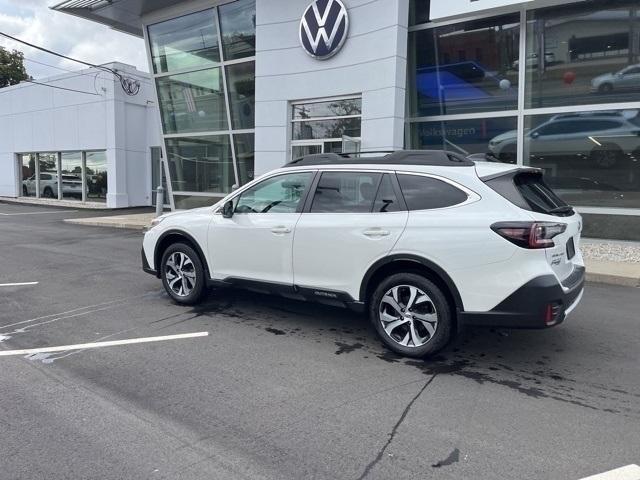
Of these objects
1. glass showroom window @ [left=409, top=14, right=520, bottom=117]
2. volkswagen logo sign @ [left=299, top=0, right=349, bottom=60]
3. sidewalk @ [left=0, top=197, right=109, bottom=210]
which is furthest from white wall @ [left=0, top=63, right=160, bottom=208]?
glass showroom window @ [left=409, top=14, right=520, bottom=117]

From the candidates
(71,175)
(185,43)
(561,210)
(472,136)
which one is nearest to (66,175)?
(71,175)

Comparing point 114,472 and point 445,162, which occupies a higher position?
point 445,162

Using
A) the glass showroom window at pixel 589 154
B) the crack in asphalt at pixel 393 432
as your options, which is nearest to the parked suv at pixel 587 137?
the glass showroom window at pixel 589 154

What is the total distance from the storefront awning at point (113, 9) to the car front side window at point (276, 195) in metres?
12.4

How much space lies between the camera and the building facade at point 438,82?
10.7 metres

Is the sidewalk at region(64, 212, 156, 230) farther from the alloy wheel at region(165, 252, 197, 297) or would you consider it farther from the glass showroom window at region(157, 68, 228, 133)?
the alloy wheel at region(165, 252, 197, 297)

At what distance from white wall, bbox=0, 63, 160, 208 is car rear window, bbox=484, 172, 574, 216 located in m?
21.2

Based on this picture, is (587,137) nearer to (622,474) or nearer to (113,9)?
(622,474)

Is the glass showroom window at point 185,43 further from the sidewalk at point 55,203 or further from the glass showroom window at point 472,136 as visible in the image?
the sidewalk at point 55,203

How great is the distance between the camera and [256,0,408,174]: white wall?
38.7 ft

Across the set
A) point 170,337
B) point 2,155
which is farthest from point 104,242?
point 2,155

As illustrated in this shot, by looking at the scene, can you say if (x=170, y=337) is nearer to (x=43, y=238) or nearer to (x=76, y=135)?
(x=43, y=238)

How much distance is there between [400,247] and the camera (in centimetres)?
468

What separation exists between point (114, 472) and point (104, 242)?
10.7 m
